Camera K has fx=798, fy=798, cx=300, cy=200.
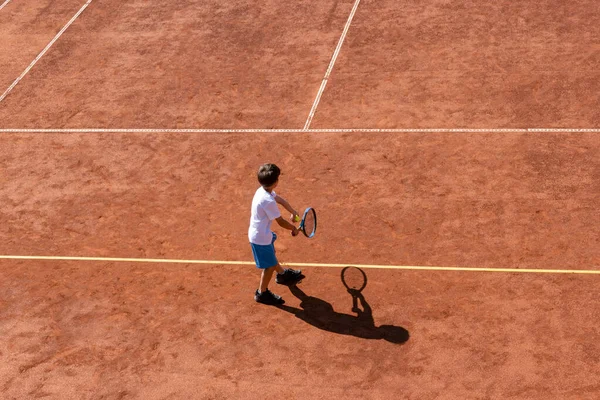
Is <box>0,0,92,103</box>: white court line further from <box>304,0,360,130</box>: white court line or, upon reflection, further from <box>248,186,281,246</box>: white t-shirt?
<box>248,186,281,246</box>: white t-shirt

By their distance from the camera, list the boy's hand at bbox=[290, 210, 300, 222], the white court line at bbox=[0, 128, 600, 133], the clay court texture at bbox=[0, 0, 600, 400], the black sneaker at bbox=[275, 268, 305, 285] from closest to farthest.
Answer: the clay court texture at bbox=[0, 0, 600, 400] < the boy's hand at bbox=[290, 210, 300, 222] < the black sneaker at bbox=[275, 268, 305, 285] < the white court line at bbox=[0, 128, 600, 133]

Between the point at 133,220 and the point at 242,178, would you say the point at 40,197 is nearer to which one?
the point at 133,220

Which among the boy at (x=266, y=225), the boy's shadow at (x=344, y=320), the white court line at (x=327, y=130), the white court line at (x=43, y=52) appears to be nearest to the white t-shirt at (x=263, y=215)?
the boy at (x=266, y=225)

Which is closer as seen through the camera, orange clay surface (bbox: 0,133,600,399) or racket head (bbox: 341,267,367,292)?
orange clay surface (bbox: 0,133,600,399)

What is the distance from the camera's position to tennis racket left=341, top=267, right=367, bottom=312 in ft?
32.6

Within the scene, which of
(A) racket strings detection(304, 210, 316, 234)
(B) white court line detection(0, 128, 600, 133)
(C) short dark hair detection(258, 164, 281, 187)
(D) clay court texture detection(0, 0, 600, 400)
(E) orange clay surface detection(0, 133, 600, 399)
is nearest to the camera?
(E) orange clay surface detection(0, 133, 600, 399)

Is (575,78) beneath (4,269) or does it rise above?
beneath

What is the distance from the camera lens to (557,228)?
10547 mm

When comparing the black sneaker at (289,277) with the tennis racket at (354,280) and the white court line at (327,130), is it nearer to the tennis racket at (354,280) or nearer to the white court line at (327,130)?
the tennis racket at (354,280)

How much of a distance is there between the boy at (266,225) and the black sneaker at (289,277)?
23 cm

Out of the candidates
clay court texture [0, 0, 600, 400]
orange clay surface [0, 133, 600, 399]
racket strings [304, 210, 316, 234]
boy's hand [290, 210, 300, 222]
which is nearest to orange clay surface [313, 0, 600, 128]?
clay court texture [0, 0, 600, 400]

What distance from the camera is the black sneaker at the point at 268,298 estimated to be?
984cm

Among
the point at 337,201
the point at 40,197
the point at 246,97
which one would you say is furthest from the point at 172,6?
the point at 337,201

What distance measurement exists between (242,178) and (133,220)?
1791mm
